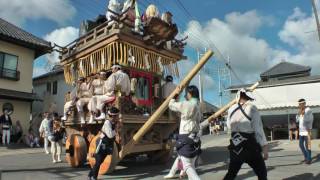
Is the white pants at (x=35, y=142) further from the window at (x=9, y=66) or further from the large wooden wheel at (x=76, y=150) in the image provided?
the large wooden wheel at (x=76, y=150)

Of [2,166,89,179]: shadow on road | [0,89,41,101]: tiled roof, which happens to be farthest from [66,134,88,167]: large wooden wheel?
[0,89,41,101]: tiled roof

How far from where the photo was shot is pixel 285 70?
34.8m

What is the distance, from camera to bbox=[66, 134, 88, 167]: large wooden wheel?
10.5m

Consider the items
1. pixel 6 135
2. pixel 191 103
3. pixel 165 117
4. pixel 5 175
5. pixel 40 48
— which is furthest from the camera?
pixel 40 48

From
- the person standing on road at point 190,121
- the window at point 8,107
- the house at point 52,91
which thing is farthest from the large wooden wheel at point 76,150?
the house at point 52,91

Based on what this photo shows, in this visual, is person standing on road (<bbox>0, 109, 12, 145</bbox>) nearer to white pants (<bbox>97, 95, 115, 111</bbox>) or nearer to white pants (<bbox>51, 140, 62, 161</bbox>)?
white pants (<bbox>51, 140, 62, 161</bbox>)

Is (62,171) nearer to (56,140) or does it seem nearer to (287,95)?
(56,140)

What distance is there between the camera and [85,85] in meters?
12.0

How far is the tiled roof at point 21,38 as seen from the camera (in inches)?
903

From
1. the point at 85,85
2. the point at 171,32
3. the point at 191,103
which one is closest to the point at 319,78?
the point at 171,32

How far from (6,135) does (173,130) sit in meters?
12.8

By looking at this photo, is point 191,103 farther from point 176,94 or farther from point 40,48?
point 40,48

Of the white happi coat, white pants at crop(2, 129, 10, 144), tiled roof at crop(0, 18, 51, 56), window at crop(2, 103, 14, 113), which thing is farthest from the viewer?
tiled roof at crop(0, 18, 51, 56)

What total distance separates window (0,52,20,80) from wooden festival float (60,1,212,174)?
1185 cm
